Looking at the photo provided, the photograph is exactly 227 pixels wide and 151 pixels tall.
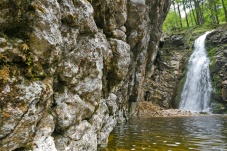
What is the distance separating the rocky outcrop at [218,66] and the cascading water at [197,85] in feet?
2.70

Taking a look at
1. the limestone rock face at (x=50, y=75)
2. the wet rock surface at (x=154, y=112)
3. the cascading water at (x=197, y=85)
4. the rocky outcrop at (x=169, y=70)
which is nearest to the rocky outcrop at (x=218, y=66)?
the cascading water at (x=197, y=85)

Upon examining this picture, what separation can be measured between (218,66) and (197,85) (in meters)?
3.84

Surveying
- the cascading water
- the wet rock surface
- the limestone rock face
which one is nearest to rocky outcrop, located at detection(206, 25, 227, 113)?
the cascading water

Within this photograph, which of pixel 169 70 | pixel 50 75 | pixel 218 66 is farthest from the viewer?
pixel 169 70

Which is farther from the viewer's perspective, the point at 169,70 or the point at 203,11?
the point at 203,11

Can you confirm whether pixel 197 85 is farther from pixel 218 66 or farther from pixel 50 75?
pixel 50 75

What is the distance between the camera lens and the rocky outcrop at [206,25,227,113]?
27.1m

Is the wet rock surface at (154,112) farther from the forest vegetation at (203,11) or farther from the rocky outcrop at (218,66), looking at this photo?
the forest vegetation at (203,11)

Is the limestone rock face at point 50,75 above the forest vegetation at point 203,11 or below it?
below

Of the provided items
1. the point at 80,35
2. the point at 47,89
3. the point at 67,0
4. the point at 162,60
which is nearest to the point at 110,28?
the point at 80,35

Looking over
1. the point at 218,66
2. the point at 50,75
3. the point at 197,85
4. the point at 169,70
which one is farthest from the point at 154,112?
the point at 50,75

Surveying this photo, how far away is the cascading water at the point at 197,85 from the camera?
29447 millimetres

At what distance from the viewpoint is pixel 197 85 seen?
31.1 m

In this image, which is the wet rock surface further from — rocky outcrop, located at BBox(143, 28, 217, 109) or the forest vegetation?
the forest vegetation
